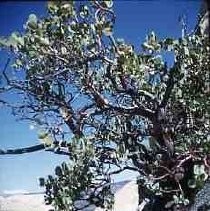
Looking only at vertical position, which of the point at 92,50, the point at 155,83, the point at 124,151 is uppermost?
the point at 92,50

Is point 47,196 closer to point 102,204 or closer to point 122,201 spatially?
point 102,204

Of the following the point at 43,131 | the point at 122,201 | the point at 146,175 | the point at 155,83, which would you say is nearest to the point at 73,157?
the point at 43,131

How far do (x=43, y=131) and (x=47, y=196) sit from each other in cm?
106

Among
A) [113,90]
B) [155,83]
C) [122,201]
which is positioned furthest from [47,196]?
[122,201]

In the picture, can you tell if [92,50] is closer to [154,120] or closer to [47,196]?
[154,120]

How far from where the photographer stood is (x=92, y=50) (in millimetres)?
6129

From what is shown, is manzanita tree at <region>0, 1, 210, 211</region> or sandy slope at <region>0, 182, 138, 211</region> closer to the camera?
manzanita tree at <region>0, 1, 210, 211</region>

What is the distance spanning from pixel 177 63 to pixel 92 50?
3.98ft

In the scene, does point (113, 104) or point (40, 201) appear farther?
point (40, 201)

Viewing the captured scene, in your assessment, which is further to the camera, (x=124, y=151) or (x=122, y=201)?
(x=122, y=201)

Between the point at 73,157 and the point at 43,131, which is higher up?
the point at 43,131

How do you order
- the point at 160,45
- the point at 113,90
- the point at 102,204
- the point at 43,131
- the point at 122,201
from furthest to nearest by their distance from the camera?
1. the point at 122,201
2. the point at 102,204
3. the point at 113,90
4. the point at 160,45
5. the point at 43,131

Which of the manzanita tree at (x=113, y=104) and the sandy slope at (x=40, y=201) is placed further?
the sandy slope at (x=40, y=201)

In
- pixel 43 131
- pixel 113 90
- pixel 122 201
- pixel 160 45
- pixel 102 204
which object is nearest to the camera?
pixel 43 131
